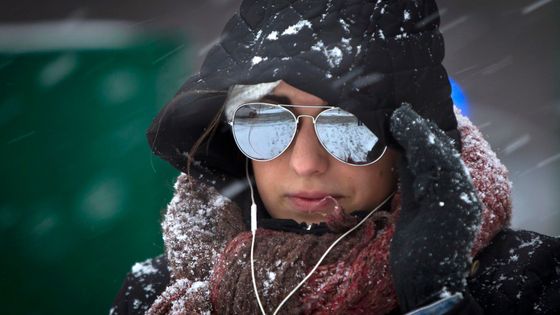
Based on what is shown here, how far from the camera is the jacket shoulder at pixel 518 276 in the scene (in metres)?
1.79

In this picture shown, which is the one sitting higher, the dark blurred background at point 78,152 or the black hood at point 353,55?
the black hood at point 353,55

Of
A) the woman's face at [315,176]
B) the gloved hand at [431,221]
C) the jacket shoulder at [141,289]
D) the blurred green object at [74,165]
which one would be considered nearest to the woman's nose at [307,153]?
the woman's face at [315,176]

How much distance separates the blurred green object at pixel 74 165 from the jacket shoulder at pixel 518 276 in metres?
2.60

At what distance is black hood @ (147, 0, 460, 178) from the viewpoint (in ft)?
5.93

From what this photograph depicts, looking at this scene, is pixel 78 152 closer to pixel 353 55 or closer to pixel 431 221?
pixel 353 55

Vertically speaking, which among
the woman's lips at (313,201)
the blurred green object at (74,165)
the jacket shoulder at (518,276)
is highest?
the woman's lips at (313,201)

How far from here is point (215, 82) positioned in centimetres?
205

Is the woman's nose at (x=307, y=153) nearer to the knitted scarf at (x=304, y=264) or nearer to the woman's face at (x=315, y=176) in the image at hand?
the woman's face at (x=315, y=176)

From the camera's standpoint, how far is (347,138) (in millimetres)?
1871

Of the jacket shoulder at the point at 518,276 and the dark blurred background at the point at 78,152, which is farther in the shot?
the dark blurred background at the point at 78,152

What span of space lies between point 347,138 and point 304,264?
1.30 ft

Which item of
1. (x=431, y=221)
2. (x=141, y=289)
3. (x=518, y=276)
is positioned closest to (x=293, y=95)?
(x=431, y=221)

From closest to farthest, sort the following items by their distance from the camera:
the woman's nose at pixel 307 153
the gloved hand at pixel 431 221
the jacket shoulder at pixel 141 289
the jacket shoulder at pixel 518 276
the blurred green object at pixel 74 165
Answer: the gloved hand at pixel 431 221, the jacket shoulder at pixel 518 276, the woman's nose at pixel 307 153, the jacket shoulder at pixel 141 289, the blurred green object at pixel 74 165

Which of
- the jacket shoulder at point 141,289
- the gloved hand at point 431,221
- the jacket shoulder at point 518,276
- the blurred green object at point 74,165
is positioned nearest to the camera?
the gloved hand at point 431,221
